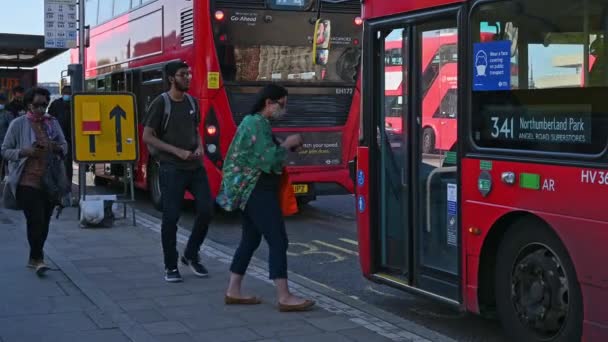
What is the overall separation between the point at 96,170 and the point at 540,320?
41.2 feet

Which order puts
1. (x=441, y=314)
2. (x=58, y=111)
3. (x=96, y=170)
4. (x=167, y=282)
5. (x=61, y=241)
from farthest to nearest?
(x=96, y=170) → (x=58, y=111) → (x=61, y=241) → (x=167, y=282) → (x=441, y=314)

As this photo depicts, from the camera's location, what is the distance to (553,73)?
195 inches

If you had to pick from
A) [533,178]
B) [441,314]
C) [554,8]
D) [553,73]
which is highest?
[554,8]

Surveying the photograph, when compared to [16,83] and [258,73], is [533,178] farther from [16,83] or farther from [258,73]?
[16,83]

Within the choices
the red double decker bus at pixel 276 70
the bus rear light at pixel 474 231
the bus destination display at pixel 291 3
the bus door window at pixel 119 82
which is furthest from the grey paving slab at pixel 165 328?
the bus door window at pixel 119 82

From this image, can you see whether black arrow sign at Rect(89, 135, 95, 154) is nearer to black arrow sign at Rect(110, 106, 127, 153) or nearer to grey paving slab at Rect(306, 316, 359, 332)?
black arrow sign at Rect(110, 106, 127, 153)

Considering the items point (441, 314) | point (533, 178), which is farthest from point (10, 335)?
point (533, 178)

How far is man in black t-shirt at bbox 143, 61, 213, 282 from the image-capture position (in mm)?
7500

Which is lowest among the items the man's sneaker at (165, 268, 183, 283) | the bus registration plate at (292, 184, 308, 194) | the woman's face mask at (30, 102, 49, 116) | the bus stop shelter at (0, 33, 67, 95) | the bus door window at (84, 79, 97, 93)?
the man's sneaker at (165, 268, 183, 283)

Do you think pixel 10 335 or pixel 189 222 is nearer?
pixel 10 335

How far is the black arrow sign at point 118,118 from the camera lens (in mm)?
11234

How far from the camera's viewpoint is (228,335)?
19.0ft

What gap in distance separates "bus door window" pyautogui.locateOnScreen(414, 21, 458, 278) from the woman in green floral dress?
960 millimetres

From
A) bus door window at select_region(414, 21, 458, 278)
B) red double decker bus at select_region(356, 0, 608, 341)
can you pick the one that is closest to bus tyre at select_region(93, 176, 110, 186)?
red double decker bus at select_region(356, 0, 608, 341)
